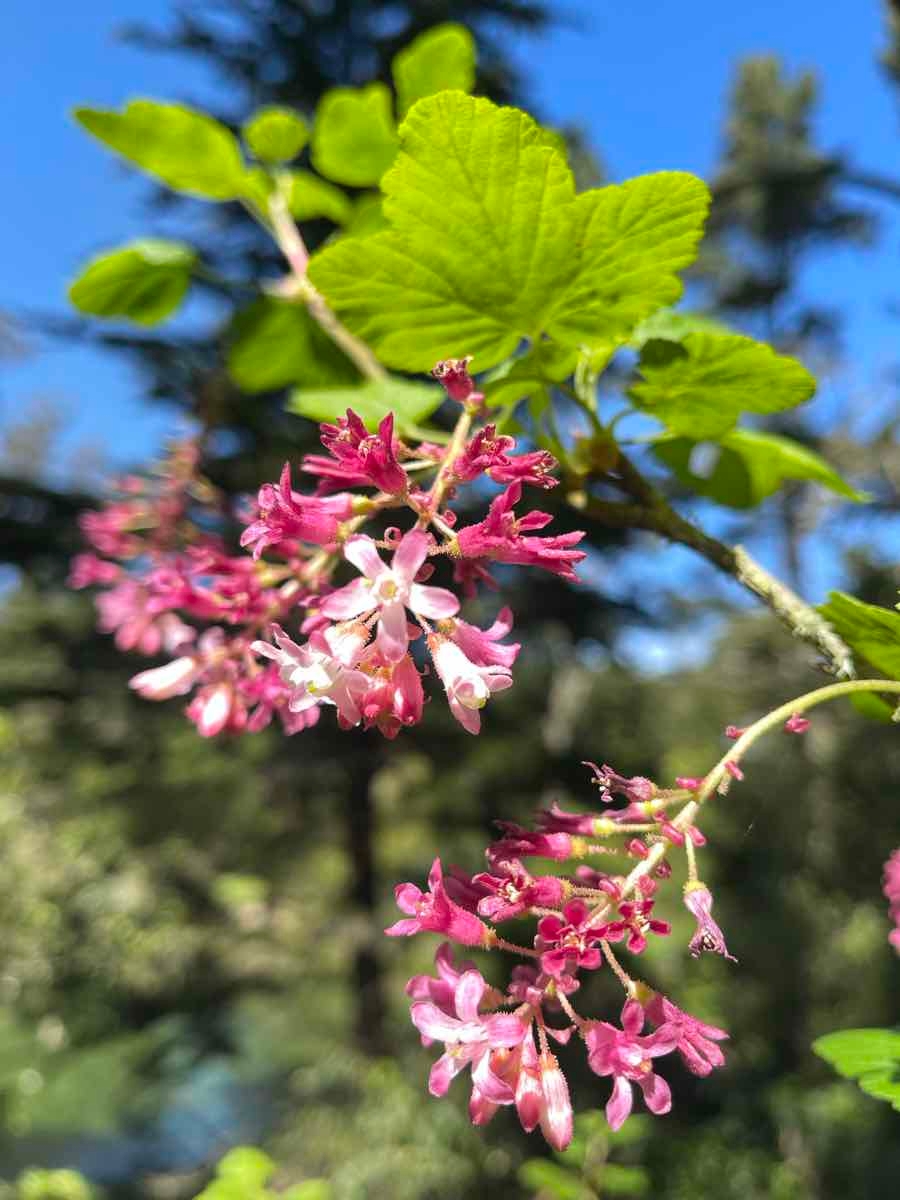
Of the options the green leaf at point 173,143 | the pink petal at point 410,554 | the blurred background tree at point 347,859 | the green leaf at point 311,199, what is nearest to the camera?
Answer: the pink petal at point 410,554

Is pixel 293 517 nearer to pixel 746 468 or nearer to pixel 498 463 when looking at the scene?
pixel 498 463

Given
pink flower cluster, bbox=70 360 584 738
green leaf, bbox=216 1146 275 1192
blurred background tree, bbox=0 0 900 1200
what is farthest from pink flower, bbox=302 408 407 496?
blurred background tree, bbox=0 0 900 1200

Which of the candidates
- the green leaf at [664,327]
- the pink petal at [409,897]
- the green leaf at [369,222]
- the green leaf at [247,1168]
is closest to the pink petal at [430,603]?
the pink petal at [409,897]

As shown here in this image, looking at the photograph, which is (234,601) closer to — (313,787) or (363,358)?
(363,358)

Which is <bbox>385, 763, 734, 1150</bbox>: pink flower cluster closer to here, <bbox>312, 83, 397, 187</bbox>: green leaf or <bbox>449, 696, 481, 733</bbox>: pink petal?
<bbox>449, 696, 481, 733</bbox>: pink petal

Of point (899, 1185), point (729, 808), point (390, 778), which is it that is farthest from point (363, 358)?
point (390, 778)

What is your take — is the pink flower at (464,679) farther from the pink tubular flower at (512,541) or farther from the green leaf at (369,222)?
the green leaf at (369,222)
